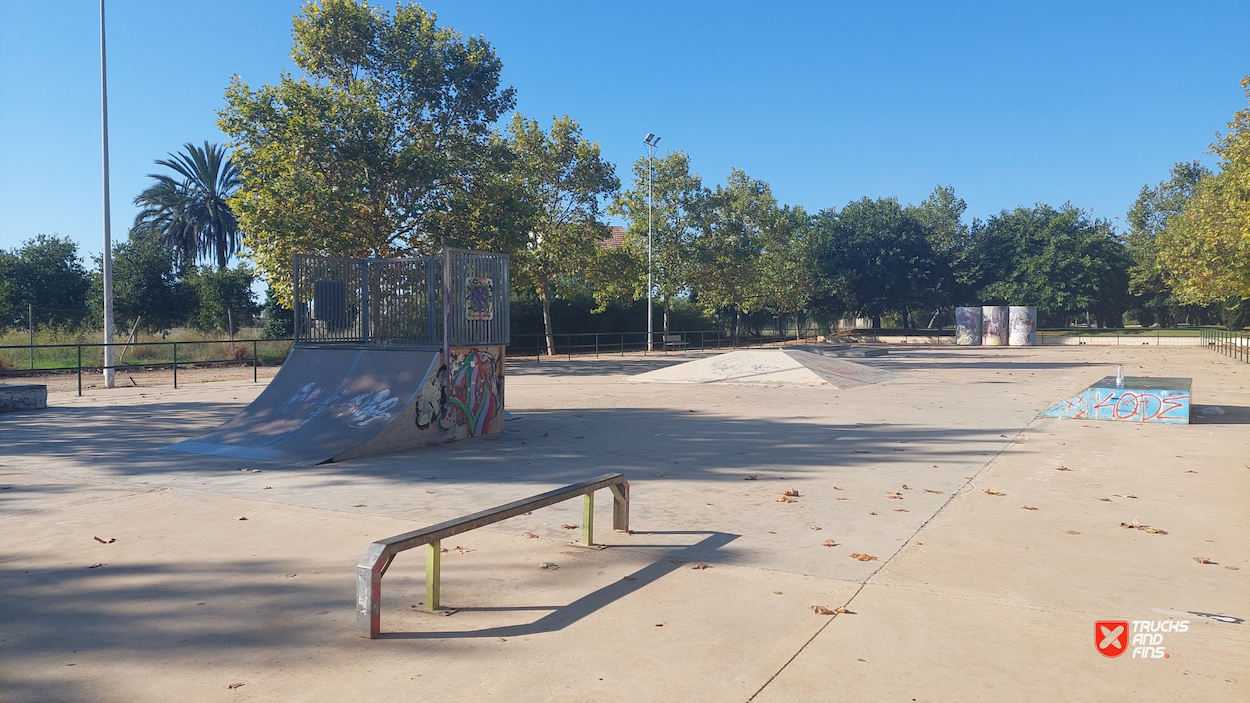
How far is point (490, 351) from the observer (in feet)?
39.3

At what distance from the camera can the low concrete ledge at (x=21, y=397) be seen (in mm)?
14211

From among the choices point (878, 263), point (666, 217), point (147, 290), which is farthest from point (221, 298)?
point (878, 263)

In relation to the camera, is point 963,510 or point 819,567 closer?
point 819,567

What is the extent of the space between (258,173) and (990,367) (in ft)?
82.6

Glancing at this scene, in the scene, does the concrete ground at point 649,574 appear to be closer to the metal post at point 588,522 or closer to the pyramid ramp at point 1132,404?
the metal post at point 588,522

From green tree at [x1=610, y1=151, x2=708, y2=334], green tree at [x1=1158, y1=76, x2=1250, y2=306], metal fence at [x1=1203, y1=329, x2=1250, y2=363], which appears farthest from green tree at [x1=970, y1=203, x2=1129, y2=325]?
green tree at [x1=610, y1=151, x2=708, y2=334]

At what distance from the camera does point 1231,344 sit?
3691cm

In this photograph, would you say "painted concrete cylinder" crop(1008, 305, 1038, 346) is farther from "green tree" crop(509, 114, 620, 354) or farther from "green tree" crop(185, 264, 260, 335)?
"green tree" crop(185, 264, 260, 335)

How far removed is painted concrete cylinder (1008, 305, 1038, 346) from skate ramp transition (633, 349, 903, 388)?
111ft

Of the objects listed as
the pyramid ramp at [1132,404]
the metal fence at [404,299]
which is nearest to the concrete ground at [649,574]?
the metal fence at [404,299]

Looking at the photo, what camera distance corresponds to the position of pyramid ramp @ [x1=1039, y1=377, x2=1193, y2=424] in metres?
12.9

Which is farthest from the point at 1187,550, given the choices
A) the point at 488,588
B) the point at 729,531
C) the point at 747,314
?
the point at 747,314

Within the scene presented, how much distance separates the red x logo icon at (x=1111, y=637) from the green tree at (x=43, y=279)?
3719 cm

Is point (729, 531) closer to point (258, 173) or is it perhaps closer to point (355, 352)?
point (355, 352)
